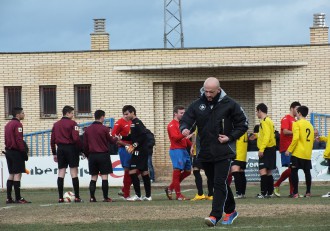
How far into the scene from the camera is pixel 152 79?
3800 cm

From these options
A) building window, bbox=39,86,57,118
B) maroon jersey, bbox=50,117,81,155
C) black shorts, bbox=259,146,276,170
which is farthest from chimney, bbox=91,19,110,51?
black shorts, bbox=259,146,276,170

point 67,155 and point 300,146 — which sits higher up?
point 300,146

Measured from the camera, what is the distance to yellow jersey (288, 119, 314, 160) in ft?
70.5

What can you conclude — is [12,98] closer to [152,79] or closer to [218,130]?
[152,79]

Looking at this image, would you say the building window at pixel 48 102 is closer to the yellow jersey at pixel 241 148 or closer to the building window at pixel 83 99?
the building window at pixel 83 99

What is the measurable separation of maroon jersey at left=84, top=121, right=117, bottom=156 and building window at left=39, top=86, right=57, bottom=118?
17196mm

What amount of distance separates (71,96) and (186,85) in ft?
14.5

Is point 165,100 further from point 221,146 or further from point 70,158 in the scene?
point 221,146

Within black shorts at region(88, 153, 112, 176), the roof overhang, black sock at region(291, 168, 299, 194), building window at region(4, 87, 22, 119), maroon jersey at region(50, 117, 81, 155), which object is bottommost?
black sock at region(291, 168, 299, 194)

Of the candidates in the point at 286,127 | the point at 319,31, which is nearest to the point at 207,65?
the point at 319,31

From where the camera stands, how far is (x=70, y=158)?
21.6 metres

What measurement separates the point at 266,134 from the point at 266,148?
37 centimetres

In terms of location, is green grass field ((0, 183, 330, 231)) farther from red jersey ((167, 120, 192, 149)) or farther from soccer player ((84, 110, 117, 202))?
red jersey ((167, 120, 192, 149))

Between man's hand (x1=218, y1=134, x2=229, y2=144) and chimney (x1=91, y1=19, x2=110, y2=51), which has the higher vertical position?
chimney (x1=91, y1=19, x2=110, y2=51)
